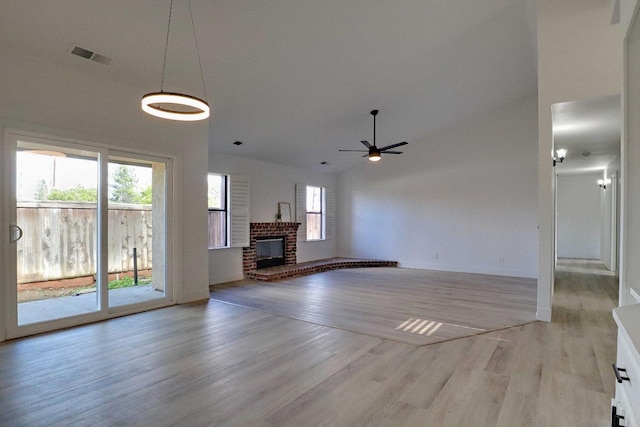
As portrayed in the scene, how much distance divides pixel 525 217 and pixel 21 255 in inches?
333

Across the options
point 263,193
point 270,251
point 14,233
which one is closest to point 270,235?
point 270,251

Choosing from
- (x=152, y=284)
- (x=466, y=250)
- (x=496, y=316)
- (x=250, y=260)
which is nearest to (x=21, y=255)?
(x=152, y=284)

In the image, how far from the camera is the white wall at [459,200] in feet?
25.0

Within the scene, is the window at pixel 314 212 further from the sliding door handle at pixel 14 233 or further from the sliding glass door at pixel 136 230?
the sliding door handle at pixel 14 233

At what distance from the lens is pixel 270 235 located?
322 inches

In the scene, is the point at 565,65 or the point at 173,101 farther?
the point at 565,65

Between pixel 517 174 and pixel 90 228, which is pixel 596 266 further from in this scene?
pixel 90 228

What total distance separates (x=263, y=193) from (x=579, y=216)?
31.6 ft

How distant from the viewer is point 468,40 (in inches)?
199

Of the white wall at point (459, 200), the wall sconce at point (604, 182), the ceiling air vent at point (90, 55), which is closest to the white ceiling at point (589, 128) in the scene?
the wall sconce at point (604, 182)

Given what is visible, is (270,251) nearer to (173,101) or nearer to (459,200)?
(459,200)

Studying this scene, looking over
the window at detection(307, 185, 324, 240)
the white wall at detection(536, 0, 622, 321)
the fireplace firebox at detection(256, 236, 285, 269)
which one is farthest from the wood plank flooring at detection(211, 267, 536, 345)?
the window at detection(307, 185, 324, 240)

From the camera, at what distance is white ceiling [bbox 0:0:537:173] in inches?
137

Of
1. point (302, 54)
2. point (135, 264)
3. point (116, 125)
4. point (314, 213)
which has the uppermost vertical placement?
point (302, 54)
